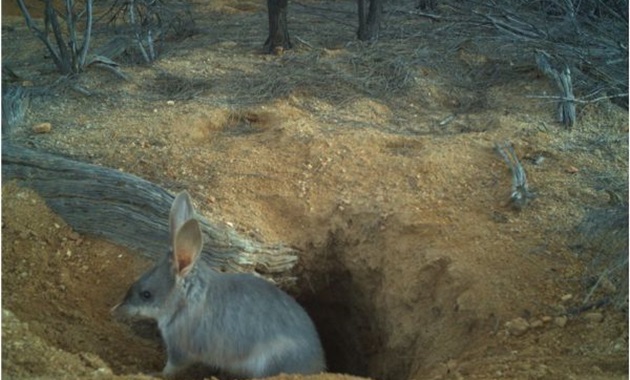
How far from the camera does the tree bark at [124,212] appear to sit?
5277mm

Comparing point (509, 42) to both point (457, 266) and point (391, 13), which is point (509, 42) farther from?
point (457, 266)

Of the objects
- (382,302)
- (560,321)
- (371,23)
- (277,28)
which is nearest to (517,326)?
(560,321)

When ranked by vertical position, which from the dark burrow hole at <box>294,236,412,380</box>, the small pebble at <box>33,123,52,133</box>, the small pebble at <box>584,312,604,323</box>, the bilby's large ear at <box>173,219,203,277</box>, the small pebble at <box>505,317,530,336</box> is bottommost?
the dark burrow hole at <box>294,236,412,380</box>

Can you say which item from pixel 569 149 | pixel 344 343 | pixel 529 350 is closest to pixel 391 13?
pixel 569 149

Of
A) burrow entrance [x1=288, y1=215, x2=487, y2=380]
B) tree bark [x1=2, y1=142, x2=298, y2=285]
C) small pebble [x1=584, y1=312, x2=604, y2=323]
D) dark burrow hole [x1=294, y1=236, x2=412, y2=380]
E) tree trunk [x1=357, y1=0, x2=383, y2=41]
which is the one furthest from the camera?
tree trunk [x1=357, y1=0, x2=383, y2=41]

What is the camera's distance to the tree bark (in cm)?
528

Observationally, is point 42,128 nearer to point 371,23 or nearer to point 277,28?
point 277,28

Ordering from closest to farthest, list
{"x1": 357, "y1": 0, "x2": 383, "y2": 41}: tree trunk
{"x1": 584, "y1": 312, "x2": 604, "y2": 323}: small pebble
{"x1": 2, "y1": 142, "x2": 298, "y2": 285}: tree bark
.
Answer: {"x1": 584, "y1": 312, "x2": 604, "y2": 323}: small pebble, {"x1": 2, "y1": 142, "x2": 298, "y2": 285}: tree bark, {"x1": 357, "y1": 0, "x2": 383, "y2": 41}: tree trunk

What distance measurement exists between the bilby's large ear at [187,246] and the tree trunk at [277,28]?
479cm

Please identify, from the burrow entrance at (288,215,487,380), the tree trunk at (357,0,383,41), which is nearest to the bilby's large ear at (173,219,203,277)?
the burrow entrance at (288,215,487,380)

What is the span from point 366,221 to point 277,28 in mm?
3818

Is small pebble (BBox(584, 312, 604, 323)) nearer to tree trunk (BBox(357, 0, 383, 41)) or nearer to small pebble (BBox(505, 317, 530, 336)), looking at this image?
small pebble (BBox(505, 317, 530, 336))

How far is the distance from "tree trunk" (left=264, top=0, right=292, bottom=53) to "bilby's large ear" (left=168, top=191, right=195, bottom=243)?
4539 mm

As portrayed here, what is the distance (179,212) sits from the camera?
4.53 m
